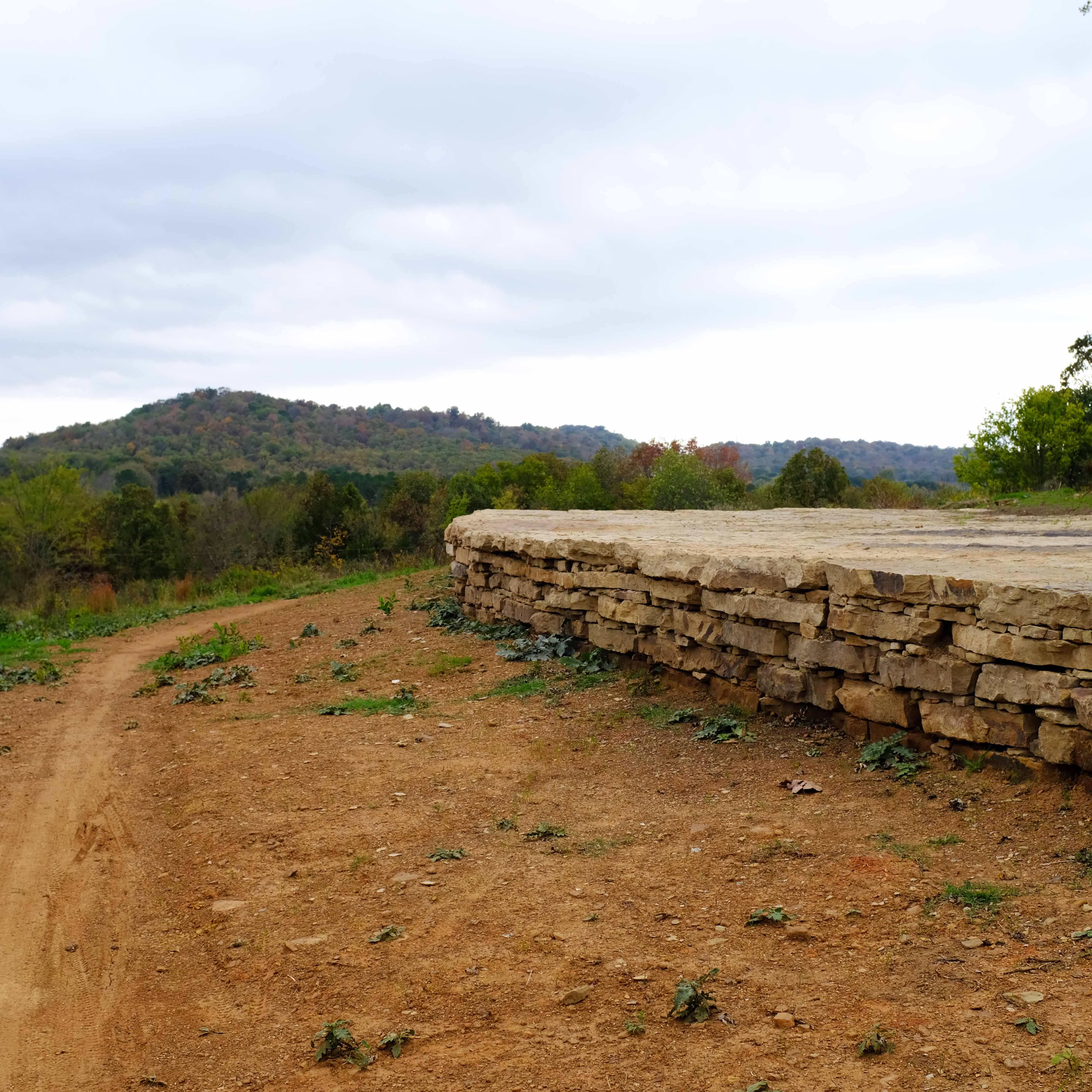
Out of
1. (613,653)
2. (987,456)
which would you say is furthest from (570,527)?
(987,456)

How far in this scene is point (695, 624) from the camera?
652cm

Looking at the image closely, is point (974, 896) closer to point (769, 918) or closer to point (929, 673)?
point (769, 918)

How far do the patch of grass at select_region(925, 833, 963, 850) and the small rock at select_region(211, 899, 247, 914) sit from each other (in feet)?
10.0

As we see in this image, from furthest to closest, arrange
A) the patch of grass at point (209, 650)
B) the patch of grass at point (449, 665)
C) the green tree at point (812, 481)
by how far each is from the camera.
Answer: the green tree at point (812, 481)
the patch of grass at point (209, 650)
the patch of grass at point (449, 665)

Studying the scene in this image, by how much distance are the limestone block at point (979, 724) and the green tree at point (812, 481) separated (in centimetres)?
2057

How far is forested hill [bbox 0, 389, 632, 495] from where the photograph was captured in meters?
58.4

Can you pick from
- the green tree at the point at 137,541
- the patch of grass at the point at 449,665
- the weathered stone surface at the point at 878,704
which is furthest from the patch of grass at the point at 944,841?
the green tree at the point at 137,541

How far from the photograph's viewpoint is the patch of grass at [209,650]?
10.1 m

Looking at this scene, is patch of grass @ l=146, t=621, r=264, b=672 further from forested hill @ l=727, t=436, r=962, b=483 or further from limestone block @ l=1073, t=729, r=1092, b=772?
forested hill @ l=727, t=436, r=962, b=483

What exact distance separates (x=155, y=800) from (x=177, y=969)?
227cm

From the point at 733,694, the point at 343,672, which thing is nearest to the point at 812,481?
the point at 343,672

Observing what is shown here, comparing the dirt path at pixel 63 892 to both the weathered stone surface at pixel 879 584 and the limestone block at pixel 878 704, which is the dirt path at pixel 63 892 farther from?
the weathered stone surface at pixel 879 584

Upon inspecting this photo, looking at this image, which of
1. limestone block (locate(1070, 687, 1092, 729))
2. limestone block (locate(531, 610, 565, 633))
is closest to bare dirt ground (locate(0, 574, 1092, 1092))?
limestone block (locate(1070, 687, 1092, 729))

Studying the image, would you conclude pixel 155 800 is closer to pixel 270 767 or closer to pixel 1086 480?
pixel 270 767
